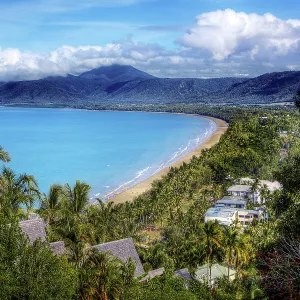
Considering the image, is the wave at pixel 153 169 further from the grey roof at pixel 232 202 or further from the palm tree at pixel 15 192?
the palm tree at pixel 15 192

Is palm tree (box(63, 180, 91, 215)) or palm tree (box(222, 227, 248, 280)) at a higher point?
palm tree (box(63, 180, 91, 215))

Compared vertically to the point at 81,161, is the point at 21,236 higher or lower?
higher

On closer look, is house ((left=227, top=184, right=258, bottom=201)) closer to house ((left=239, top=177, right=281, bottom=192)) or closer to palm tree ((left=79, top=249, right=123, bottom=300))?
house ((left=239, top=177, right=281, bottom=192))

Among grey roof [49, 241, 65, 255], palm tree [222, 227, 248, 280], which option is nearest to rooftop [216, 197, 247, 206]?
palm tree [222, 227, 248, 280]

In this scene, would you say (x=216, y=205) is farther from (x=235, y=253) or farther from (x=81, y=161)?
(x=81, y=161)

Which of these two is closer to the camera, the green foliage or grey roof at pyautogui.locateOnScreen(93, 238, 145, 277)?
the green foliage

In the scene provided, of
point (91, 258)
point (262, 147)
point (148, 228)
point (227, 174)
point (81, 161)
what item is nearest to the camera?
point (91, 258)

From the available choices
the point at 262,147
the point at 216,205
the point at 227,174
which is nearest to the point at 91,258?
the point at 216,205
